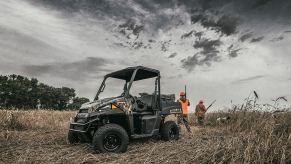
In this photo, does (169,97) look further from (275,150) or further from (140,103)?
(275,150)

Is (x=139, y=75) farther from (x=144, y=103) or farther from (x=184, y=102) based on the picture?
(x=184, y=102)

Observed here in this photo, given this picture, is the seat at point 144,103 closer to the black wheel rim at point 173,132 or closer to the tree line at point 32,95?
the black wheel rim at point 173,132

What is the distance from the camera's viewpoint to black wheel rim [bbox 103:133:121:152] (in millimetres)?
6582

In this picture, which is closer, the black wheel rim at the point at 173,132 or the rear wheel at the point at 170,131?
the rear wheel at the point at 170,131

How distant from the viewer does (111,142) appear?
6.68 meters

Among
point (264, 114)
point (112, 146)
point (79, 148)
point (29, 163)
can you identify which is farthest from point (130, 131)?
point (264, 114)

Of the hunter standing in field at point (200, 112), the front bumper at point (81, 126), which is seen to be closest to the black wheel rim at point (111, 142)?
the front bumper at point (81, 126)

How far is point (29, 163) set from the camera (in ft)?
18.5

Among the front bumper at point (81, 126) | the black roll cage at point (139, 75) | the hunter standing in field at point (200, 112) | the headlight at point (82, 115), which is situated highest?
the black roll cage at point (139, 75)

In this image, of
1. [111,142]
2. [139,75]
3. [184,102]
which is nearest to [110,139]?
[111,142]

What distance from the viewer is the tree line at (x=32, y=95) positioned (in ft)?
156

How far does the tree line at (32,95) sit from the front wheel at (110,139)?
133 feet

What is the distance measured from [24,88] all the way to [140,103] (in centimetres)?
4655

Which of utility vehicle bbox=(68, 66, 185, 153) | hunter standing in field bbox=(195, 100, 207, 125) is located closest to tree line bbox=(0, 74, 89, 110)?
hunter standing in field bbox=(195, 100, 207, 125)
